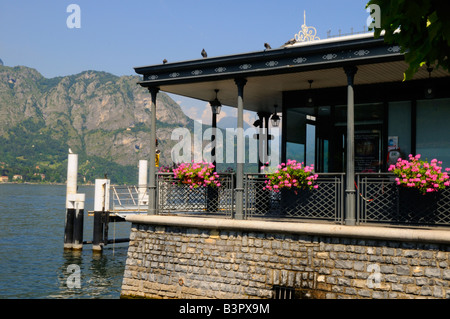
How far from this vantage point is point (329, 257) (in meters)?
10.9

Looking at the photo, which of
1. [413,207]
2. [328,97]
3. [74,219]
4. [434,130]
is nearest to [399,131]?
[434,130]

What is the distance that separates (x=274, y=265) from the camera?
11.6 m

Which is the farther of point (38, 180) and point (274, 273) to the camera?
point (38, 180)

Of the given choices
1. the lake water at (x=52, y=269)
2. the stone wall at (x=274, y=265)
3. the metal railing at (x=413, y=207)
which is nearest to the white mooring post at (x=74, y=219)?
the lake water at (x=52, y=269)

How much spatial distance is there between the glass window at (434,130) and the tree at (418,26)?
681 cm

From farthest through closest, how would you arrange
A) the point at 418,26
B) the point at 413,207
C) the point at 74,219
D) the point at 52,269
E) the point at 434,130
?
the point at 74,219 < the point at 52,269 < the point at 434,130 < the point at 413,207 < the point at 418,26

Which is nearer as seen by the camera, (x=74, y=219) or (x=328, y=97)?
(x=328, y=97)

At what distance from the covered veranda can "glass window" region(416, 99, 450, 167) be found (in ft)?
0.47

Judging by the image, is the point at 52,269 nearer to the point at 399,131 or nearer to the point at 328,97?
the point at 328,97

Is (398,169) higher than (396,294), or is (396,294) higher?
(398,169)

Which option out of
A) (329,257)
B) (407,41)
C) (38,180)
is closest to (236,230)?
(329,257)

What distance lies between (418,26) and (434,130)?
779 cm

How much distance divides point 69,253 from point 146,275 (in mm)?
15948
